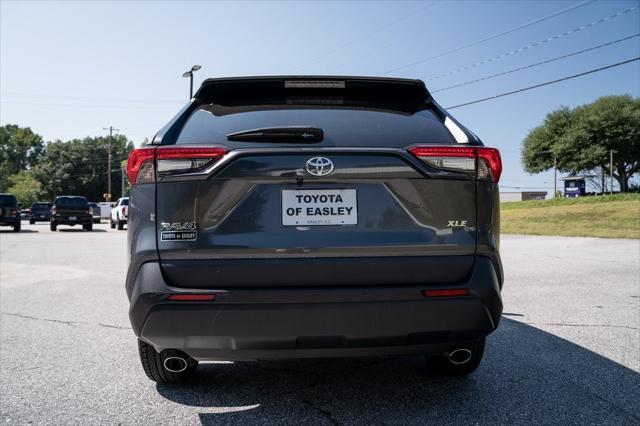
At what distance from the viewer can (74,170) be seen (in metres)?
89.7

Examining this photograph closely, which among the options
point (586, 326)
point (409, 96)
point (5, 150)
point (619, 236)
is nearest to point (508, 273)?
point (586, 326)

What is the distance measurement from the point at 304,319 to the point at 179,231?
0.72m

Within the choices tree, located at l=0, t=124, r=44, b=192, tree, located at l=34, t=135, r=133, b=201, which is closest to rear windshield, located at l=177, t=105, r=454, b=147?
tree, located at l=34, t=135, r=133, b=201

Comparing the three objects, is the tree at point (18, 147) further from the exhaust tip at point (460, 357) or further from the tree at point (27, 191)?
the exhaust tip at point (460, 357)

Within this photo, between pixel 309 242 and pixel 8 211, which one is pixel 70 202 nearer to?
pixel 8 211

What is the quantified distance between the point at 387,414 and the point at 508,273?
21.8 feet

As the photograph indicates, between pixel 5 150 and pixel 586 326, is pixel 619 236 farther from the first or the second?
pixel 5 150

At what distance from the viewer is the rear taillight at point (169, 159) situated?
234 centimetres

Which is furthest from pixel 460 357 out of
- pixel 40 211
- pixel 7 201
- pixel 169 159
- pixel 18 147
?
pixel 18 147

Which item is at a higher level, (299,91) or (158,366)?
(299,91)

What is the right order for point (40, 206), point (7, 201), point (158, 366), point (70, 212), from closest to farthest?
point (158, 366) → point (7, 201) → point (70, 212) → point (40, 206)

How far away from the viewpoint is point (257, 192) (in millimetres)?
2320

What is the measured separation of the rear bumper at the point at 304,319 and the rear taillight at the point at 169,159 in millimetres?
454

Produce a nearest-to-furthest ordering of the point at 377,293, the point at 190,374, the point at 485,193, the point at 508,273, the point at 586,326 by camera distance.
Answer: the point at 377,293, the point at 485,193, the point at 190,374, the point at 586,326, the point at 508,273
